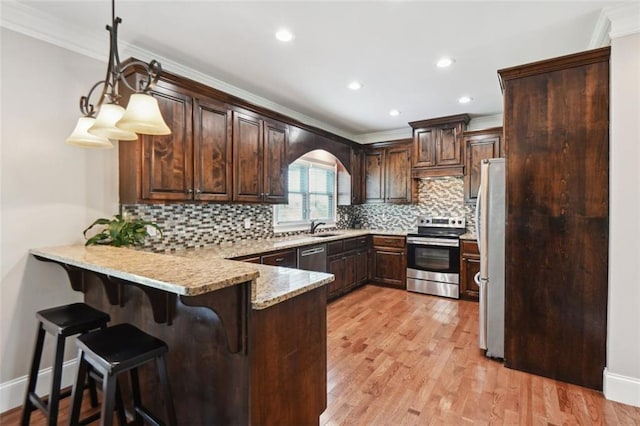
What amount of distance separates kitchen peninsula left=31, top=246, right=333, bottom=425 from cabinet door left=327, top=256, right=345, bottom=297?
249cm

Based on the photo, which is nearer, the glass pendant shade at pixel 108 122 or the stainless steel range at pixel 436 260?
the glass pendant shade at pixel 108 122

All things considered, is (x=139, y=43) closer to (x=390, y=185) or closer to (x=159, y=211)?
(x=159, y=211)

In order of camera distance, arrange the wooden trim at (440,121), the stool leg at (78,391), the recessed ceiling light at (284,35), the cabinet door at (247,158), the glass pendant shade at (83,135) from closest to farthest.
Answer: the stool leg at (78,391)
the glass pendant shade at (83,135)
the recessed ceiling light at (284,35)
the cabinet door at (247,158)
the wooden trim at (440,121)

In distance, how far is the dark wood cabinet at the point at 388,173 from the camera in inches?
212

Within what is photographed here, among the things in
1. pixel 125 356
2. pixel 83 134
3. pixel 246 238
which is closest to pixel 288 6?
pixel 83 134

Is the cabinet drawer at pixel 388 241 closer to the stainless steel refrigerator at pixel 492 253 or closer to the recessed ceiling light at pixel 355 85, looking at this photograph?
the stainless steel refrigerator at pixel 492 253

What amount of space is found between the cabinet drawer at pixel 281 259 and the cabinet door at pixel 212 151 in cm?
72

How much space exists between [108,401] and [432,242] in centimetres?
417

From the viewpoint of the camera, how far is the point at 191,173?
2.86 m

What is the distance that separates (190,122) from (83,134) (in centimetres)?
109

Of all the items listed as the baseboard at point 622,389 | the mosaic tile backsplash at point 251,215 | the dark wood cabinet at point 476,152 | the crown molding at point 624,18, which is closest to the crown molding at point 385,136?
the mosaic tile backsplash at point 251,215

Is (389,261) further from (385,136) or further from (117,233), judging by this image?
(117,233)

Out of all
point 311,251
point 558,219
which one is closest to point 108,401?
point 311,251

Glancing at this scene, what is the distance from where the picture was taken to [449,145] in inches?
192
